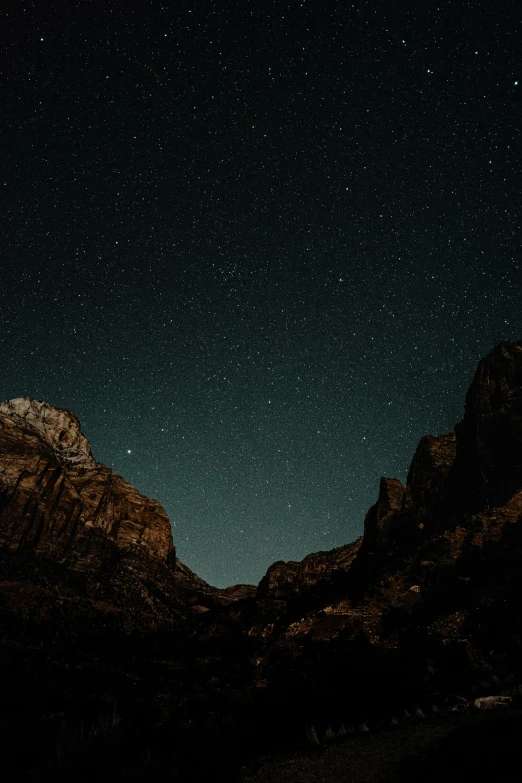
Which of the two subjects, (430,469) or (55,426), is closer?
(430,469)

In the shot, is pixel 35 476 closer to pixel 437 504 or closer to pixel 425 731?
pixel 437 504

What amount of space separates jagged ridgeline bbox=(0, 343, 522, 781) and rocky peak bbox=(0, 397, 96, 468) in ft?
175

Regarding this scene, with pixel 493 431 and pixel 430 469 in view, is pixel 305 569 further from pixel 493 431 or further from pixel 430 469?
pixel 493 431

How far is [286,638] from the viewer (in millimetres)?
37562

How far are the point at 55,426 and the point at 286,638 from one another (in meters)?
180

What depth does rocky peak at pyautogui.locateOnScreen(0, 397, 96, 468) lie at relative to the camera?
175 m

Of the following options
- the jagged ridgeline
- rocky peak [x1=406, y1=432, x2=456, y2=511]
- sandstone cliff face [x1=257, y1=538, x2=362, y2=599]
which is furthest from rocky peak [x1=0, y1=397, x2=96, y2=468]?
rocky peak [x1=406, y1=432, x2=456, y2=511]

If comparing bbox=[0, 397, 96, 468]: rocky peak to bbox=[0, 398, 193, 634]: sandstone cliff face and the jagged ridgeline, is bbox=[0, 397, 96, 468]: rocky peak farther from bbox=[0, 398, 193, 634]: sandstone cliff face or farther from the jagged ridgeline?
the jagged ridgeline

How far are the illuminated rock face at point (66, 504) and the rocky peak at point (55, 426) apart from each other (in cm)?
42

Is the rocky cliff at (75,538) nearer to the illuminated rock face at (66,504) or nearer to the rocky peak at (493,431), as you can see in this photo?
the illuminated rock face at (66,504)

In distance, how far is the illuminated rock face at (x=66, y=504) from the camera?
127312 mm

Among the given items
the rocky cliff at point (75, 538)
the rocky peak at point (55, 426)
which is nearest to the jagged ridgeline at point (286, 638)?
the rocky cliff at point (75, 538)

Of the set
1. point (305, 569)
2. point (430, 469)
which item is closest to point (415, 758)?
point (430, 469)

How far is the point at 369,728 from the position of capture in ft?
43.8
